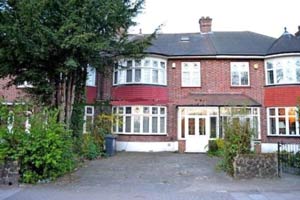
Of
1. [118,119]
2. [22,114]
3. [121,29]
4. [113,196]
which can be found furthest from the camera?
[118,119]

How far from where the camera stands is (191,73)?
914 inches

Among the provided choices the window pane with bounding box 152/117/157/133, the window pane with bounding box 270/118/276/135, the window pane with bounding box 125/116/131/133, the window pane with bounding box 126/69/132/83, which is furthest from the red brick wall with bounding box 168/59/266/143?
the window pane with bounding box 125/116/131/133

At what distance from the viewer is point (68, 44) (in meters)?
13.0

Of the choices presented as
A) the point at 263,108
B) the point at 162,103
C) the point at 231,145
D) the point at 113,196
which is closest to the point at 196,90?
the point at 162,103

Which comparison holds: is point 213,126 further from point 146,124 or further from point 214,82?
point 146,124

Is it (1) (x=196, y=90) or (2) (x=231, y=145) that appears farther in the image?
(1) (x=196, y=90)

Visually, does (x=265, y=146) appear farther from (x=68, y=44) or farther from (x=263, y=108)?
(x=68, y=44)

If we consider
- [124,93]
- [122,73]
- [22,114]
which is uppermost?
[122,73]

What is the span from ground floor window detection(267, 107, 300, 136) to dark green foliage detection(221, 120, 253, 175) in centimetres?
1027

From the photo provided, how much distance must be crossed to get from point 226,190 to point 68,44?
26.2 feet

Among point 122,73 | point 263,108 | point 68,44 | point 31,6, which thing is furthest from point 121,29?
point 263,108

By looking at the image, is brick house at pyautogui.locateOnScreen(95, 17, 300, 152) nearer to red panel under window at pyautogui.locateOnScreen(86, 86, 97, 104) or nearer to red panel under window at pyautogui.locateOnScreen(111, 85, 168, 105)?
red panel under window at pyautogui.locateOnScreen(111, 85, 168, 105)

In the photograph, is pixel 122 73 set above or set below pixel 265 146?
above

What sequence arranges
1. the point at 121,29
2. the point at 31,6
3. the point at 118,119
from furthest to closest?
the point at 118,119
the point at 121,29
the point at 31,6
